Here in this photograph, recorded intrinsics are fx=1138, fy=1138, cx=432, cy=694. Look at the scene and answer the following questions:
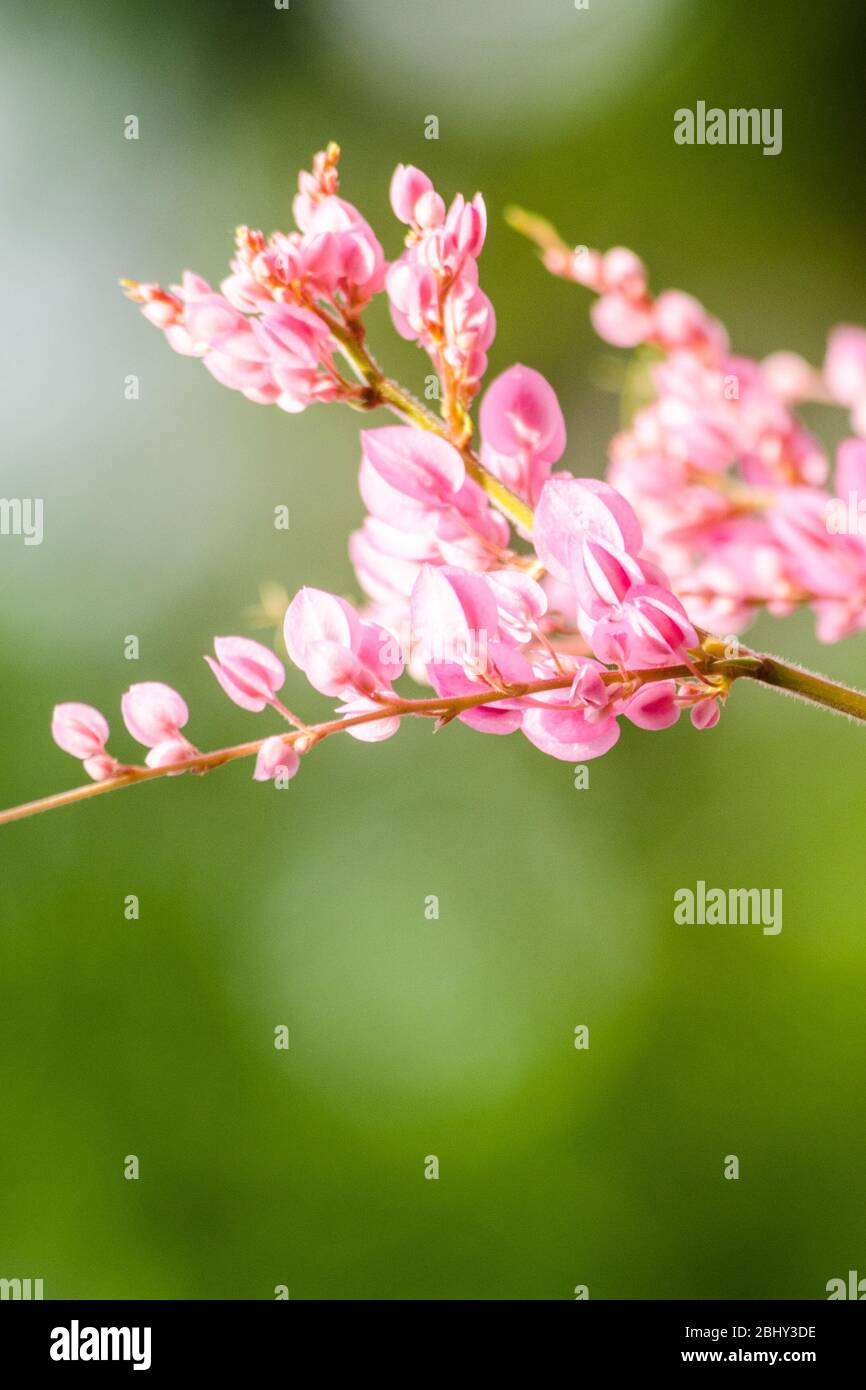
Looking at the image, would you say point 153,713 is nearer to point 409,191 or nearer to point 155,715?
point 155,715

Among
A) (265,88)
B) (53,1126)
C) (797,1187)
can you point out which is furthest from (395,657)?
(265,88)

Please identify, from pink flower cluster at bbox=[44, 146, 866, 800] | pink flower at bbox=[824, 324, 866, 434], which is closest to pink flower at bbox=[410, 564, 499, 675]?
pink flower cluster at bbox=[44, 146, 866, 800]

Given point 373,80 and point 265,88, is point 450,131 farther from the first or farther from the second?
point 265,88

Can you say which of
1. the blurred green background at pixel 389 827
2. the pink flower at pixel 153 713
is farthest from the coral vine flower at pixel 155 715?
the blurred green background at pixel 389 827

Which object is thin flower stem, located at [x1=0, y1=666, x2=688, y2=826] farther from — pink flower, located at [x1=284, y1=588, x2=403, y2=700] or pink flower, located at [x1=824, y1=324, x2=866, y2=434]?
pink flower, located at [x1=824, y1=324, x2=866, y2=434]
